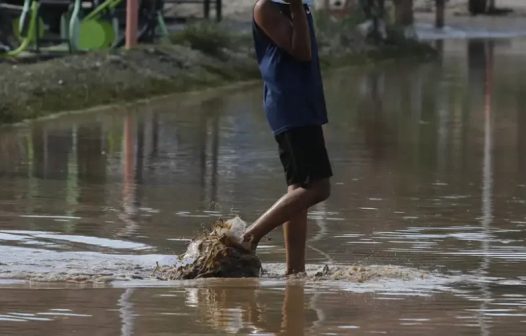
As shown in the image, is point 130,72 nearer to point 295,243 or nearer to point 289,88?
point 295,243

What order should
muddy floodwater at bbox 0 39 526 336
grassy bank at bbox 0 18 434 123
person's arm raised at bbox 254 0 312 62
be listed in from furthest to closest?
grassy bank at bbox 0 18 434 123 → person's arm raised at bbox 254 0 312 62 → muddy floodwater at bbox 0 39 526 336

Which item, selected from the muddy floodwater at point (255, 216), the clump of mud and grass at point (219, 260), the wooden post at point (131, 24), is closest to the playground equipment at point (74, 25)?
the wooden post at point (131, 24)

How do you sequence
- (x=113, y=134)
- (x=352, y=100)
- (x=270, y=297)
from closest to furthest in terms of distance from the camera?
(x=270, y=297), (x=113, y=134), (x=352, y=100)

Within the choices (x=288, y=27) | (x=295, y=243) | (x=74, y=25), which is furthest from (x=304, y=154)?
(x=74, y=25)

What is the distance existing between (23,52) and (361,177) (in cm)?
950

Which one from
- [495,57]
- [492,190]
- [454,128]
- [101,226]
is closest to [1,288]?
[101,226]

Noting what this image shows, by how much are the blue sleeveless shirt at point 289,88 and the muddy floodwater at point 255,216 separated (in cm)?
81

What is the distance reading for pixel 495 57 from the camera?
31.0m

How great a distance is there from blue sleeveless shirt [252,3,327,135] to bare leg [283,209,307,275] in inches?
19.9

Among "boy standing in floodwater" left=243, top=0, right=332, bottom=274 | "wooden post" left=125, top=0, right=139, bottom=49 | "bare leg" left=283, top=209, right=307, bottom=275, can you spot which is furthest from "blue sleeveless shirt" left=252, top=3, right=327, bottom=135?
"wooden post" left=125, top=0, right=139, bottom=49

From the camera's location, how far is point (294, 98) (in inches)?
304

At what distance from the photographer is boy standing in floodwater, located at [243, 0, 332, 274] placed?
25.3 feet

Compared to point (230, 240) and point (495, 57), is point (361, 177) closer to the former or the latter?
point (230, 240)

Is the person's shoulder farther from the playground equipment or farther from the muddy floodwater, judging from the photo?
the playground equipment
